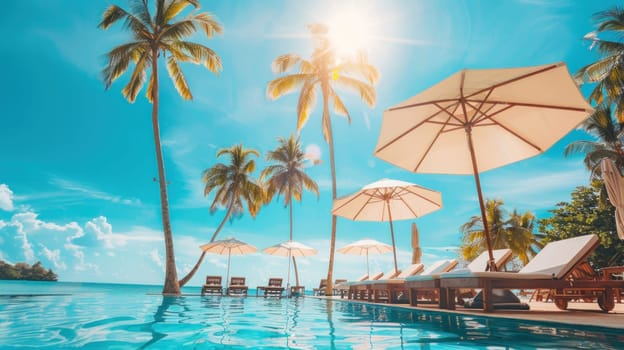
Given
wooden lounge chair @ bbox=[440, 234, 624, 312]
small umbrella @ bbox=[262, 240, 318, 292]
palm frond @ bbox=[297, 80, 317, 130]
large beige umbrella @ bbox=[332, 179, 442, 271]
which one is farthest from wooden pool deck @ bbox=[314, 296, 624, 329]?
palm frond @ bbox=[297, 80, 317, 130]

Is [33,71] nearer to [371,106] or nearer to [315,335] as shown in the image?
[371,106]

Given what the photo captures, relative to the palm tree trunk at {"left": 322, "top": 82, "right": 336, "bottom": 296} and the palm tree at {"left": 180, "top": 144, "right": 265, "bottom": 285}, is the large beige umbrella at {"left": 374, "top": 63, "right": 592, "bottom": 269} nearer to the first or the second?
the palm tree trunk at {"left": 322, "top": 82, "right": 336, "bottom": 296}

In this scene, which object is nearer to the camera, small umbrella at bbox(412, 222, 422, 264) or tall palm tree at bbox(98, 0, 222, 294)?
small umbrella at bbox(412, 222, 422, 264)

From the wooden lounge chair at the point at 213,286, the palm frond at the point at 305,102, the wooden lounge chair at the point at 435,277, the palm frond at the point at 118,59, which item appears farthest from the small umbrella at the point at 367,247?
the palm frond at the point at 118,59

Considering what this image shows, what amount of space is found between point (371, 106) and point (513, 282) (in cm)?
1311

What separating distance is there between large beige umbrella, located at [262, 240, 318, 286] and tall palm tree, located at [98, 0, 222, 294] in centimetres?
477

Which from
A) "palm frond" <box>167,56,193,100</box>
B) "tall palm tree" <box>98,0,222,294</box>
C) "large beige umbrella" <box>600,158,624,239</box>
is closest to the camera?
"large beige umbrella" <box>600,158,624,239</box>

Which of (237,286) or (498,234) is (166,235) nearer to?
(237,286)

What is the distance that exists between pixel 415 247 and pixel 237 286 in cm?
853

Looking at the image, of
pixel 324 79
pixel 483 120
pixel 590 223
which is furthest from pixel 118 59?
pixel 590 223

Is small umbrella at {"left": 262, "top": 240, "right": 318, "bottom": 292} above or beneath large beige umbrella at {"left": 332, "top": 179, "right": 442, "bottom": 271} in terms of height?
beneath

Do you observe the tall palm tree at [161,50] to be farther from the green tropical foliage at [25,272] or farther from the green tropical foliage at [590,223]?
the green tropical foliage at [25,272]

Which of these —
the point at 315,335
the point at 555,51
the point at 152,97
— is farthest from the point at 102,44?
the point at 555,51

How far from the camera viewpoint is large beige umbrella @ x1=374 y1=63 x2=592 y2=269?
4922 millimetres
